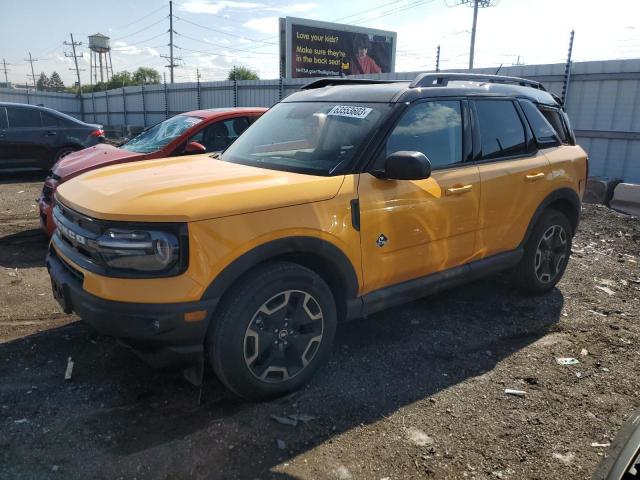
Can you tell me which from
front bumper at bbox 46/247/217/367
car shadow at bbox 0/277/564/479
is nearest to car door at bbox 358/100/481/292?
car shadow at bbox 0/277/564/479

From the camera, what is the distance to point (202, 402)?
3.09m

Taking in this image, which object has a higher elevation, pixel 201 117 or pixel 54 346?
pixel 201 117

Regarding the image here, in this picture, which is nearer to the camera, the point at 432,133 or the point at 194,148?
the point at 432,133

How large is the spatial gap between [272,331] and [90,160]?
14.4ft

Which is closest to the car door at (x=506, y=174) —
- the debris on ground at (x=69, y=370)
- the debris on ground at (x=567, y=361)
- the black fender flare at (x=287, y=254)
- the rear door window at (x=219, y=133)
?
the debris on ground at (x=567, y=361)

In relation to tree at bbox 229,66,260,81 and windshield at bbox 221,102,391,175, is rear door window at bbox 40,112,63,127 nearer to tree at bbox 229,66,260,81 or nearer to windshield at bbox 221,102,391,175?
windshield at bbox 221,102,391,175

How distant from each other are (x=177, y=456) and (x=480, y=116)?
10.7 ft

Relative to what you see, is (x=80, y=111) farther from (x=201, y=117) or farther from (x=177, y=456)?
(x=177, y=456)

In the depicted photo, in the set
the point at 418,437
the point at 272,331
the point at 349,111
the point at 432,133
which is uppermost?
the point at 349,111

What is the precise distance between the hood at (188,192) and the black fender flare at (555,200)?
86.1 inches

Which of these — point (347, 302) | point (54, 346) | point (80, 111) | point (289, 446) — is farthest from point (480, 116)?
point (80, 111)

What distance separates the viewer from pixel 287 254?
3049mm

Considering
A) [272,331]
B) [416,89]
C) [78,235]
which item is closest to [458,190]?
[416,89]

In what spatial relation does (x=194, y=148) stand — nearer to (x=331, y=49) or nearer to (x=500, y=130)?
(x=500, y=130)
